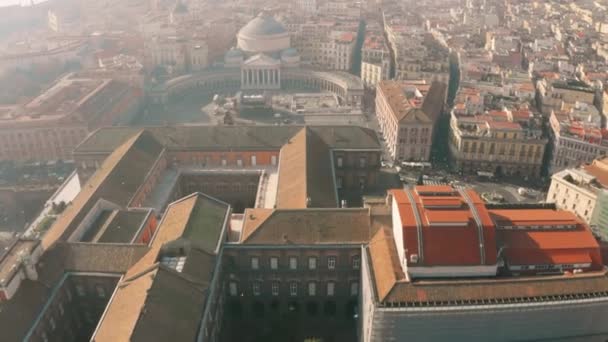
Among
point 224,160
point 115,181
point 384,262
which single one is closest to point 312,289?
point 384,262

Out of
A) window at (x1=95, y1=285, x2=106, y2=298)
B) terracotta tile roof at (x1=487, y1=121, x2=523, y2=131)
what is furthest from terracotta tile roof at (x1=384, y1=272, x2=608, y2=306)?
terracotta tile roof at (x1=487, y1=121, x2=523, y2=131)

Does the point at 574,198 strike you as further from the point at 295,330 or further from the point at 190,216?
the point at 190,216

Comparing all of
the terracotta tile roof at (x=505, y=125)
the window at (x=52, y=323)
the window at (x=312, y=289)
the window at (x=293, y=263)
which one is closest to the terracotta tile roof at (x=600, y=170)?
the terracotta tile roof at (x=505, y=125)

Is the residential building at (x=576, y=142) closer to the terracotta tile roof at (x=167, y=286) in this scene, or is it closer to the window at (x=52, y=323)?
the terracotta tile roof at (x=167, y=286)

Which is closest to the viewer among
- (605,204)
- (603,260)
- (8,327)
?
(8,327)

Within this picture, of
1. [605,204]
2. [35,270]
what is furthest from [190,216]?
[605,204]
